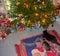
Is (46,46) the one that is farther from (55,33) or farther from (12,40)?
(12,40)

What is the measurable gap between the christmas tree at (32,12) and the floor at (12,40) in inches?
4.8

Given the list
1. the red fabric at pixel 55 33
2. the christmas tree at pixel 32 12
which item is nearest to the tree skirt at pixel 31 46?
the red fabric at pixel 55 33

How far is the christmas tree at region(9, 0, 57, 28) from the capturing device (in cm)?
181

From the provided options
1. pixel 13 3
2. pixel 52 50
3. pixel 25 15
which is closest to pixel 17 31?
Result: pixel 25 15

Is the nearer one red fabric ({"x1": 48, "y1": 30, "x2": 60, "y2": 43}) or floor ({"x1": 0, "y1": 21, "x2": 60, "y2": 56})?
floor ({"x1": 0, "y1": 21, "x2": 60, "y2": 56})

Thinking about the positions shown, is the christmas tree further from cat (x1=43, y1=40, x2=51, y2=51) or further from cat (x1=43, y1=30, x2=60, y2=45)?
cat (x1=43, y1=40, x2=51, y2=51)

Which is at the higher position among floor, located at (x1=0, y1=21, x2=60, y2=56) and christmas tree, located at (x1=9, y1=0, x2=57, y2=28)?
christmas tree, located at (x1=9, y1=0, x2=57, y2=28)

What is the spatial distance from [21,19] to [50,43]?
0.46 meters

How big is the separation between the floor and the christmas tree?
122 millimetres

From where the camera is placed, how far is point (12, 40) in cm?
192

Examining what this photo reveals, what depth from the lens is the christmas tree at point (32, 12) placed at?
1.81 meters

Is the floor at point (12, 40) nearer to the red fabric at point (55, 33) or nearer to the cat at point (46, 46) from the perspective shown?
the red fabric at point (55, 33)

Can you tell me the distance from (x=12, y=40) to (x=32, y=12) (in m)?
0.42

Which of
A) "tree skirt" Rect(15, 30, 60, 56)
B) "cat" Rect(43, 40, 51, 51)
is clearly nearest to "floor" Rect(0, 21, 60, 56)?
"tree skirt" Rect(15, 30, 60, 56)
